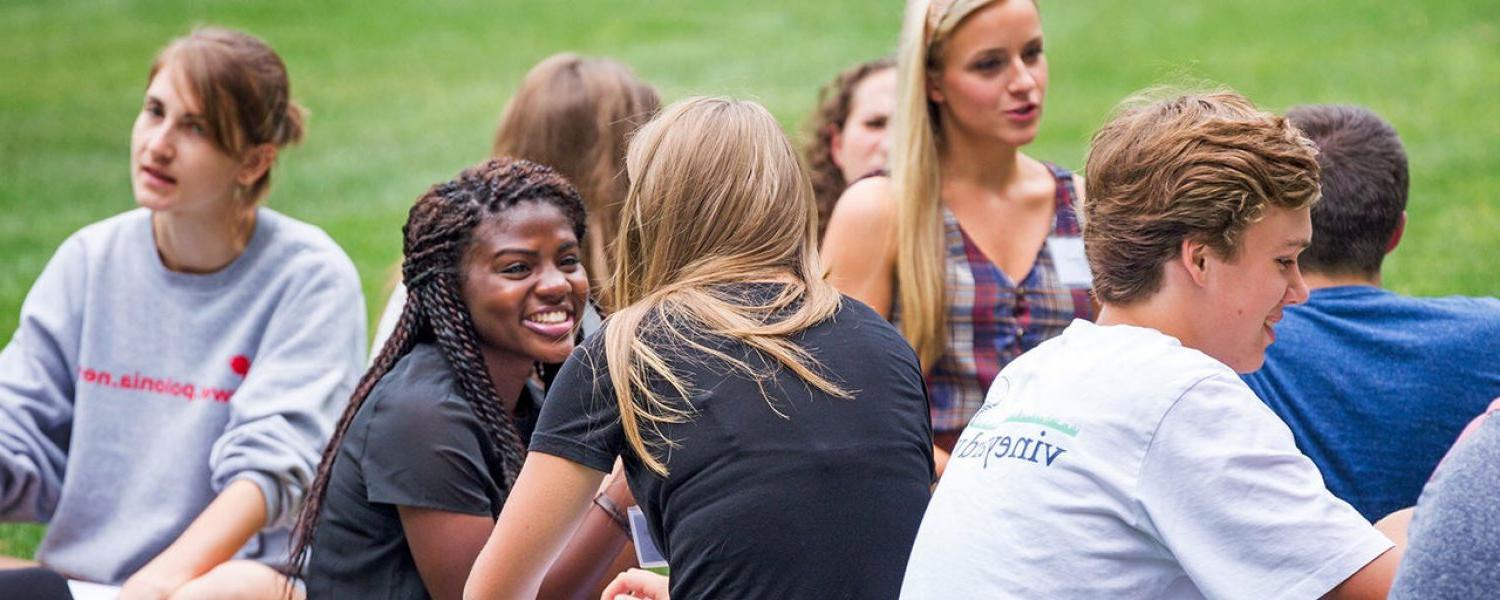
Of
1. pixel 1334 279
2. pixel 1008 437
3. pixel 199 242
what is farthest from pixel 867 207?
pixel 1008 437

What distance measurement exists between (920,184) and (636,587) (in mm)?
1469

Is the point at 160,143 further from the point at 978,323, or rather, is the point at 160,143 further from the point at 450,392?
the point at 978,323

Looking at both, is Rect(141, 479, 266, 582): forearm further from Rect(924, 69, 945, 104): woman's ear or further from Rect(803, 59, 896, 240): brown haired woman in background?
Rect(803, 59, 896, 240): brown haired woman in background

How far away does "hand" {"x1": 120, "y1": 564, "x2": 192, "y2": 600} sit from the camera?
3674 mm

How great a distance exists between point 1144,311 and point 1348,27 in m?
11.7

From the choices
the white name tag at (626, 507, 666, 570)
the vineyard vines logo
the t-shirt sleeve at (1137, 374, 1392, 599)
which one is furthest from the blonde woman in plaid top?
the t-shirt sleeve at (1137, 374, 1392, 599)

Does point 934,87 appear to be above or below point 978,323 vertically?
above

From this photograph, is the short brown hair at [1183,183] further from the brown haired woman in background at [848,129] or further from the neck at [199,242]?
the brown haired woman in background at [848,129]

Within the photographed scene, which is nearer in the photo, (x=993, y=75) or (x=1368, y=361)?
(x=1368, y=361)

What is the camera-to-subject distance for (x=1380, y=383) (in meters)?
2.98

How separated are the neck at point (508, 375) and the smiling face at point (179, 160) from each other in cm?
124

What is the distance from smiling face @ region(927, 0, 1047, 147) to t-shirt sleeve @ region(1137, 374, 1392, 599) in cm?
195

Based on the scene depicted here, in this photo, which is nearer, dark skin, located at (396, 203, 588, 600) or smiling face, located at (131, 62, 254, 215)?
dark skin, located at (396, 203, 588, 600)

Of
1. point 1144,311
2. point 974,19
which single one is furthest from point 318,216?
point 1144,311
